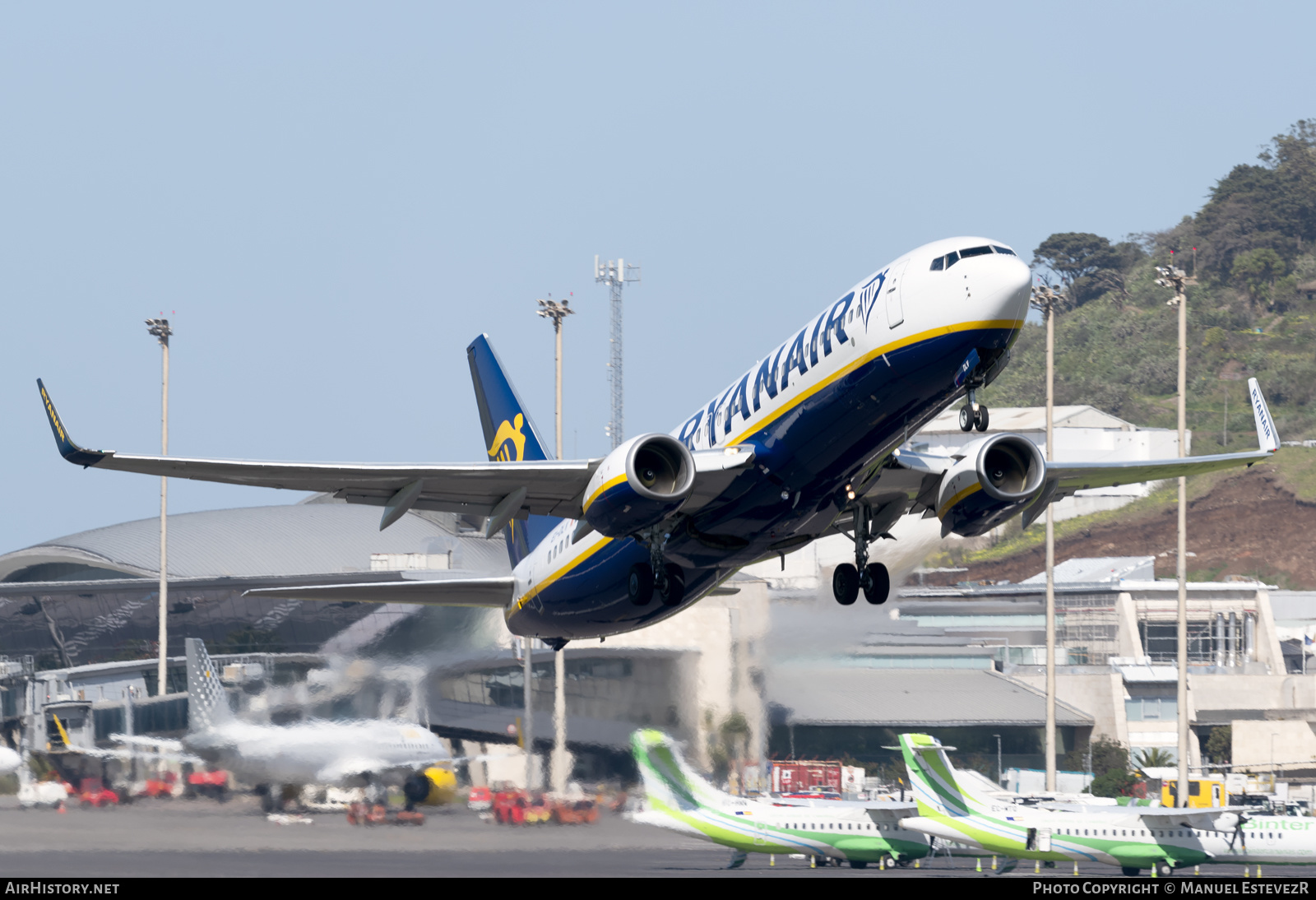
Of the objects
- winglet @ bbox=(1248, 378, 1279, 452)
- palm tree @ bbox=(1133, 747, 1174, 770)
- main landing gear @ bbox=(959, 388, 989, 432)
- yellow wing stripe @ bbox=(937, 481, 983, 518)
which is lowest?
palm tree @ bbox=(1133, 747, 1174, 770)

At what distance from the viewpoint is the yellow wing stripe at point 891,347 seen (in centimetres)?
2144

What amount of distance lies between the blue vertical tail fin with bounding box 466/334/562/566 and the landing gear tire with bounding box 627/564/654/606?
269 inches

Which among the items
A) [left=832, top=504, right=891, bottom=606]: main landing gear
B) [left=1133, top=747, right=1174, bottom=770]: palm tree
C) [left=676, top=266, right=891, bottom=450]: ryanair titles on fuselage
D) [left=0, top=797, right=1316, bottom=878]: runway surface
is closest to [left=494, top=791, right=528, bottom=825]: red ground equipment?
[left=0, top=797, right=1316, bottom=878]: runway surface

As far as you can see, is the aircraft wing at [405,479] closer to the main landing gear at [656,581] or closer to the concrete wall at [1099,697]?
the main landing gear at [656,581]

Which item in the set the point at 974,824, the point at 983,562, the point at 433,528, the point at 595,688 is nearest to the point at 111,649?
the point at 433,528

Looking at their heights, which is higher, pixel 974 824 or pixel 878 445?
pixel 878 445

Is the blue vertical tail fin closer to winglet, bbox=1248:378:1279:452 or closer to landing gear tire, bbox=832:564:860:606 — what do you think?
landing gear tire, bbox=832:564:860:606

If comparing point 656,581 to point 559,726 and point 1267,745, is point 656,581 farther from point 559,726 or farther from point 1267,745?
point 1267,745

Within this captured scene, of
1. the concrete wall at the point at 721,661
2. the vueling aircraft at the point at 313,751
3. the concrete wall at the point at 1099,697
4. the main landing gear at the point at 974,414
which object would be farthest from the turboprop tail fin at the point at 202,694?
the concrete wall at the point at 1099,697

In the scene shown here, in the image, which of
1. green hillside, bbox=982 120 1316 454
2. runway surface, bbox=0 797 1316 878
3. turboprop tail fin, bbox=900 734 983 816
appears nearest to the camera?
runway surface, bbox=0 797 1316 878

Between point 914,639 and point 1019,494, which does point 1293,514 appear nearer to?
point 914,639

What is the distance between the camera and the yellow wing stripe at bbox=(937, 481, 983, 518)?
26.7 metres

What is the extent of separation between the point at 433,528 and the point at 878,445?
244ft

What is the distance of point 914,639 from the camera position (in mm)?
56094
